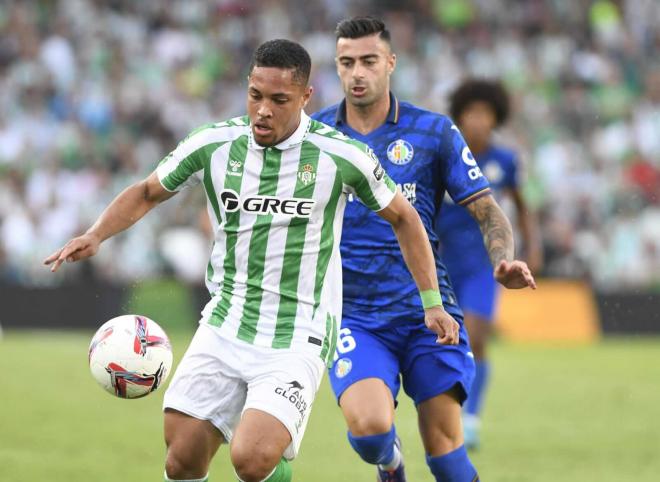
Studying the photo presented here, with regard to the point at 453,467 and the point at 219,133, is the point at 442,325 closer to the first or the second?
the point at 453,467

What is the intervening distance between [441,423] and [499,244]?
36.8 inches

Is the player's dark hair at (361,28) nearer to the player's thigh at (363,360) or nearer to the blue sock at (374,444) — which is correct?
the player's thigh at (363,360)

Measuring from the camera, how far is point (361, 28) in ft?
23.3

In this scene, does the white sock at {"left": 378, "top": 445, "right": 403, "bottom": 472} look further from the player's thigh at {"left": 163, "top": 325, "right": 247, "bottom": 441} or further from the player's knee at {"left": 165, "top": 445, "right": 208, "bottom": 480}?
the player's knee at {"left": 165, "top": 445, "right": 208, "bottom": 480}

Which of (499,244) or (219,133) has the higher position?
(219,133)

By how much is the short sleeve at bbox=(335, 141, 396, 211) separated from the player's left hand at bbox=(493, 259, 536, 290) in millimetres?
626

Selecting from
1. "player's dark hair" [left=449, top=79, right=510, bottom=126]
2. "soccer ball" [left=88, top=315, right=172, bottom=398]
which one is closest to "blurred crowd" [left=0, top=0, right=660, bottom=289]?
"player's dark hair" [left=449, top=79, right=510, bottom=126]

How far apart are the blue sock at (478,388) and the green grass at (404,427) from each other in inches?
12.4

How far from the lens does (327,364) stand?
20.0 ft

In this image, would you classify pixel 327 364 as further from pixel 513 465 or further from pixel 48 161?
pixel 48 161

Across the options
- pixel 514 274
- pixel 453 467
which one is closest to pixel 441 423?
pixel 453 467

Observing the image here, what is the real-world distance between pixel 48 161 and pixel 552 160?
8.06m

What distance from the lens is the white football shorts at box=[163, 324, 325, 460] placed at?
5671mm

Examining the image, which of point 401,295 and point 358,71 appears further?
point 358,71
